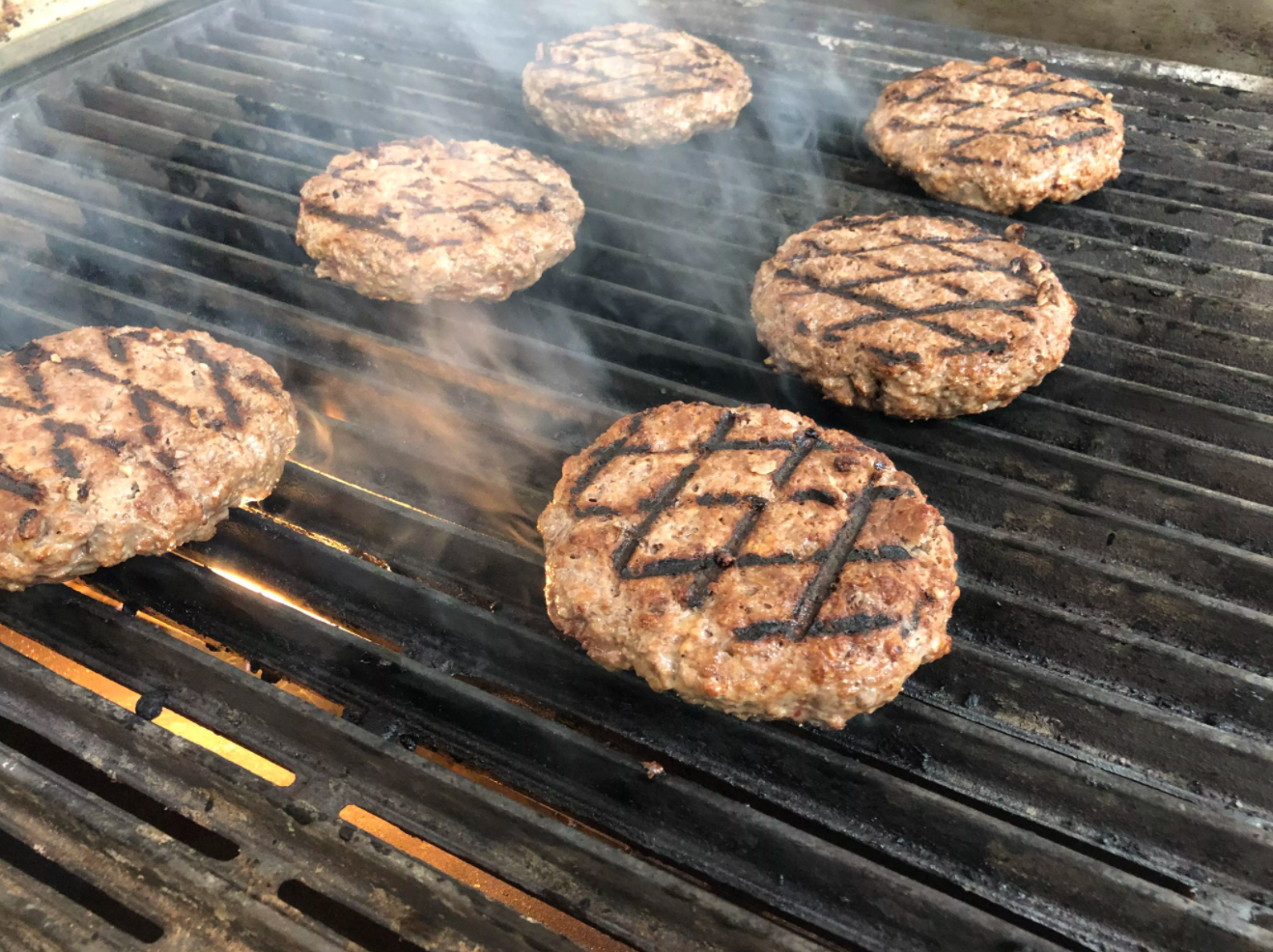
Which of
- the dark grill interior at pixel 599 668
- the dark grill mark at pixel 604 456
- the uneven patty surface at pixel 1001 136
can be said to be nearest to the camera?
the dark grill interior at pixel 599 668

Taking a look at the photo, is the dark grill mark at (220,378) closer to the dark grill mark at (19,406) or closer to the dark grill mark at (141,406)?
the dark grill mark at (141,406)

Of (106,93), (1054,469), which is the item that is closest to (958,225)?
(1054,469)

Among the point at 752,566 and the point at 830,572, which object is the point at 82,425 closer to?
the point at 752,566

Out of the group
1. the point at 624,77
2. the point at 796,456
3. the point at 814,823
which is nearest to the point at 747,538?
the point at 796,456

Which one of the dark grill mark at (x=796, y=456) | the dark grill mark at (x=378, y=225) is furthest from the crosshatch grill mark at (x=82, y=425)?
the dark grill mark at (x=796, y=456)

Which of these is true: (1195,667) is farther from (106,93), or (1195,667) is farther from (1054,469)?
(106,93)

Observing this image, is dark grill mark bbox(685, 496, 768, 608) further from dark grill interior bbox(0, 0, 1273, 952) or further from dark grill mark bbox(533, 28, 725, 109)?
dark grill mark bbox(533, 28, 725, 109)
